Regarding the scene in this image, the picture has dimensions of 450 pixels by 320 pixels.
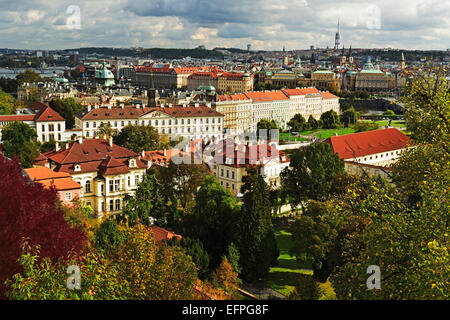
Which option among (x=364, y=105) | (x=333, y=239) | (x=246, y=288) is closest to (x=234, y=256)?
(x=246, y=288)

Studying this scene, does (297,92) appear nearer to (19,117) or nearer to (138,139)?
(19,117)

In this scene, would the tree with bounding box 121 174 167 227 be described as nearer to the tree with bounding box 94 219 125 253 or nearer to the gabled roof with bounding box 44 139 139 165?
the gabled roof with bounding box 44 139 139 165

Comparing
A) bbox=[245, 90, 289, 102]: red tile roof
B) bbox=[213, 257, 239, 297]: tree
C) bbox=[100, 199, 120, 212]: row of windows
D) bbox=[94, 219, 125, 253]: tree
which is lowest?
bbox=[100, 199, 120, 212]: row of windows

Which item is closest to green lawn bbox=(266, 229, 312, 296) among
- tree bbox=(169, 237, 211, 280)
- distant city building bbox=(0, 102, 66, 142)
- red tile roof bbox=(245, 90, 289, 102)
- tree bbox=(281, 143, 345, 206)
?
tree bbox=(169, 237, 211, 280)

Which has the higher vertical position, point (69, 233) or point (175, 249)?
point (69, 233)

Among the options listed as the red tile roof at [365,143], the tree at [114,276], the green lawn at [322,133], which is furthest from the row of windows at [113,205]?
the green lawn at [322,133]

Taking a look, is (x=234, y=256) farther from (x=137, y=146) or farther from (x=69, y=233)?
(x=137, y=146)
